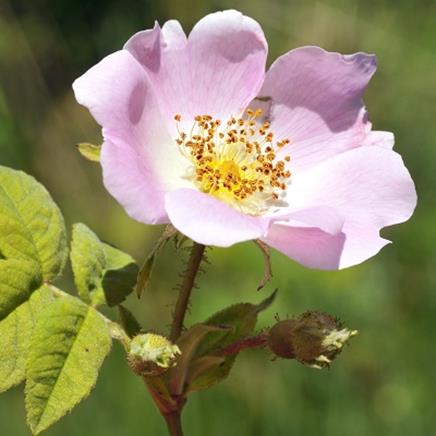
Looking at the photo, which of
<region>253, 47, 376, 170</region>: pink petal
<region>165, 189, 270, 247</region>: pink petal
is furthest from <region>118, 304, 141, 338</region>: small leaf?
<region>253, 47, 376, 170</region>: pink petal

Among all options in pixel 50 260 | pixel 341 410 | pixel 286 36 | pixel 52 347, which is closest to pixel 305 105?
pixel 50 260

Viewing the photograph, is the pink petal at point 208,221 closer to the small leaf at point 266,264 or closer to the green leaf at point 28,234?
the small leaf at point 266,264

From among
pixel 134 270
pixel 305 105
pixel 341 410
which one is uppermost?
pixel 305 105

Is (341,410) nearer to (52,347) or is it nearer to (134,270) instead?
(134,270)

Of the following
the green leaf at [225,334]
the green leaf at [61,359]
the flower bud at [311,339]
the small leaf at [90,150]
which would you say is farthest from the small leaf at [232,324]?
the small leaf at [90,150]

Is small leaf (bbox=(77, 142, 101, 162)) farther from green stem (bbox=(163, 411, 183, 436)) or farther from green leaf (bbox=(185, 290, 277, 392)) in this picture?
Answer: green stem (bbox=(163, 411, 183, 436))
